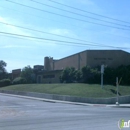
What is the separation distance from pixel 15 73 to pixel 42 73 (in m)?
17.3

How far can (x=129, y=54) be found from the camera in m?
54.6

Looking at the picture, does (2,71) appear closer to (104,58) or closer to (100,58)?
(100,58)

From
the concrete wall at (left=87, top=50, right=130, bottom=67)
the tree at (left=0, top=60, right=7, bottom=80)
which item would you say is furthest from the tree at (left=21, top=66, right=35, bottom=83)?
the concrete wall at (left=87, top=50, right=130, bottom=67)

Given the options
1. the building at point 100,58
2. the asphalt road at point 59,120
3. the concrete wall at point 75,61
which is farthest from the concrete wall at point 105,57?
the asphalt road at point 59,120

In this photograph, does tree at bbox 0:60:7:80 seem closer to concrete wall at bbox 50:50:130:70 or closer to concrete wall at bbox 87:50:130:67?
concrete wall at bbox 50:50:130:70

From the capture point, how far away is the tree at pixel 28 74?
6856 cm

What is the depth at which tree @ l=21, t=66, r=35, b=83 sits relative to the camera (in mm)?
68562

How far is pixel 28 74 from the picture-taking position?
6900 cm

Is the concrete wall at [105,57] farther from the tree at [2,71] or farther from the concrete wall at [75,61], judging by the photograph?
the tree at [2,71]

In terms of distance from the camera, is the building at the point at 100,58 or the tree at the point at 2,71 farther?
the tree at the point at 2,71

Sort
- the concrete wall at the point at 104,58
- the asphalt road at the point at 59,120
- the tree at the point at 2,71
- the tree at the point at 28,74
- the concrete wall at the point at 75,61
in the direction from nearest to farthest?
the asphalt road at the point at 59,120
the concrete wall at the point at 104,58
the concrete wall at the point at 75,61
the tree at the point at 28,74
the tree at the point at 2,71

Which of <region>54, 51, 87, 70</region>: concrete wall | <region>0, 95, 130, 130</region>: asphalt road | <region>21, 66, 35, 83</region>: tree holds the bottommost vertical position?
<region>0, 95, 130, 130</region>: asphalt road

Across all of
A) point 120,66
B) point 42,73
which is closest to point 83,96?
point 120,66

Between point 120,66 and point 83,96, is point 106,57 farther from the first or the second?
point 83,96
